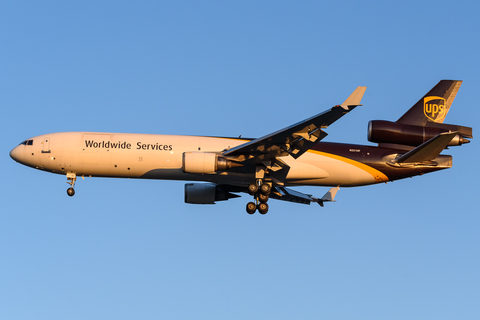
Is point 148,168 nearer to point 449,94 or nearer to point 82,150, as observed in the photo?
point 82,150

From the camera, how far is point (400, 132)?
3625 centimetres

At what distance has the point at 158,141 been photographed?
3603 cm

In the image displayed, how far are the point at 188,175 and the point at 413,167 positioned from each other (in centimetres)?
1278

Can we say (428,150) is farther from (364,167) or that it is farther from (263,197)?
(263,197)

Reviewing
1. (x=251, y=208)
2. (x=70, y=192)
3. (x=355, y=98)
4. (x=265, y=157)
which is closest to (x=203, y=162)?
(x=265, y=157)

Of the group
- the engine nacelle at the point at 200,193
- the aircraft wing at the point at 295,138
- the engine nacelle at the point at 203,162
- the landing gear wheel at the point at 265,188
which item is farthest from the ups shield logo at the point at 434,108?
the engine nacelle at the point at 200,193

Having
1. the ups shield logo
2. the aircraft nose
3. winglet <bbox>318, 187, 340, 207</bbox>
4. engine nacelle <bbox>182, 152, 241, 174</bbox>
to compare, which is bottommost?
winglet <bbox>318, 187, 340, 207</bbox>

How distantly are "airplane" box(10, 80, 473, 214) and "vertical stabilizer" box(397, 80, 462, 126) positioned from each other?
0.19 ft

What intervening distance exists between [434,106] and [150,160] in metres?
16.9

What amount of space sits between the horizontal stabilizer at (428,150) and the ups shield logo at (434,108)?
3.15 m

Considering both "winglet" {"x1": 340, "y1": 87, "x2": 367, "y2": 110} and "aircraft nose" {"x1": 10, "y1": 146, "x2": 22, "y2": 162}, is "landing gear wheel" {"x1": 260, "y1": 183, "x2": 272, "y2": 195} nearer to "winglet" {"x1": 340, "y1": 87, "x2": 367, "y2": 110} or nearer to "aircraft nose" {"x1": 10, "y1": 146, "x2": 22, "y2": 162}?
"winglet" {"x1": 340, "y1": 87, "x2": 367, "y2": 110}

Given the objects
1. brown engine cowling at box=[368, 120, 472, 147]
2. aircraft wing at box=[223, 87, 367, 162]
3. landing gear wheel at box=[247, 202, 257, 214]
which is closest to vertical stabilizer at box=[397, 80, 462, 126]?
brown engine cowling at box=[368, 120, 472, 147]

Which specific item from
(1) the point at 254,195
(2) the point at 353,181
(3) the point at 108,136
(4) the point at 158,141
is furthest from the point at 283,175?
(3) the point at 108,136

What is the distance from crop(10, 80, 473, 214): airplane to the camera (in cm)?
3556
